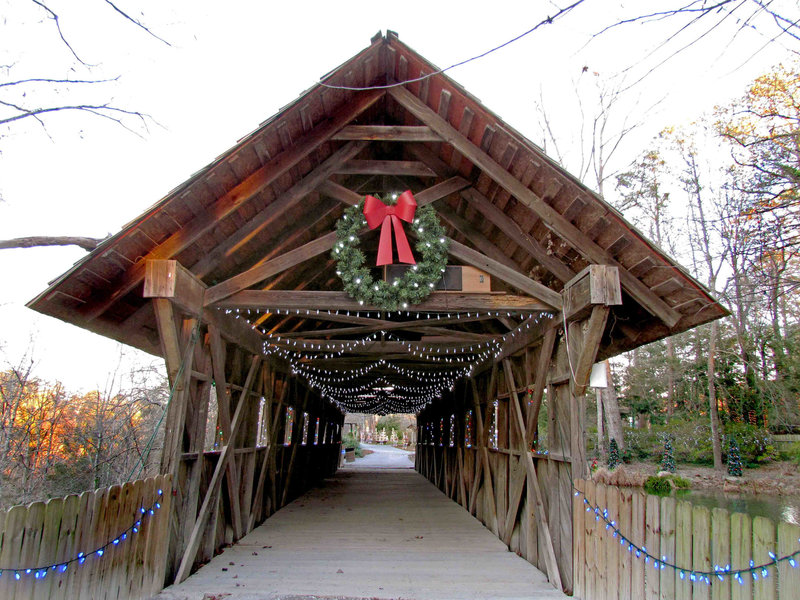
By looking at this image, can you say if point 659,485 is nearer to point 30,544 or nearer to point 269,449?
point 269,449

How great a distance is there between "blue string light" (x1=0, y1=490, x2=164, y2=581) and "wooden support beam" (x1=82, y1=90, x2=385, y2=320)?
1.80 m

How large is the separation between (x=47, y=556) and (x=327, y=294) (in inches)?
126

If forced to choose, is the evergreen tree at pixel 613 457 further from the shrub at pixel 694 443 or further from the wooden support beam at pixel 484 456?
the wooden support beam at pixel 484 456

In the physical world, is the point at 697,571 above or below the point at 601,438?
below

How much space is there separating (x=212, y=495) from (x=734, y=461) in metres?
16.0

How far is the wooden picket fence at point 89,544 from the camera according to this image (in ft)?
9.18

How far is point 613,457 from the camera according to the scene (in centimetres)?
1802

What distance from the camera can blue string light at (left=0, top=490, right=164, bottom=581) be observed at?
280 cm

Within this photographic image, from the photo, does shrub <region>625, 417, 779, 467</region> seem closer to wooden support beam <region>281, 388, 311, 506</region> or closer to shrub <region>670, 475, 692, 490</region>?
shrub <region>670, 475, 692, 490</region>

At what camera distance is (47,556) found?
3010mm

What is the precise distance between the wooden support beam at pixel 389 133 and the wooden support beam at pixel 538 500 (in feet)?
10.8

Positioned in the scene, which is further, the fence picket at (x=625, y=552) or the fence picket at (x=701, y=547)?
the fence picket at (x=625, y=552)

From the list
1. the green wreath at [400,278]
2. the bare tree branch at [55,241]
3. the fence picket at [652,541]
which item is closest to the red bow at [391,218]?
the green wreath at [400,278]

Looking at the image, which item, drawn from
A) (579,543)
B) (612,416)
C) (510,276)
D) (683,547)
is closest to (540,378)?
(510,276)
